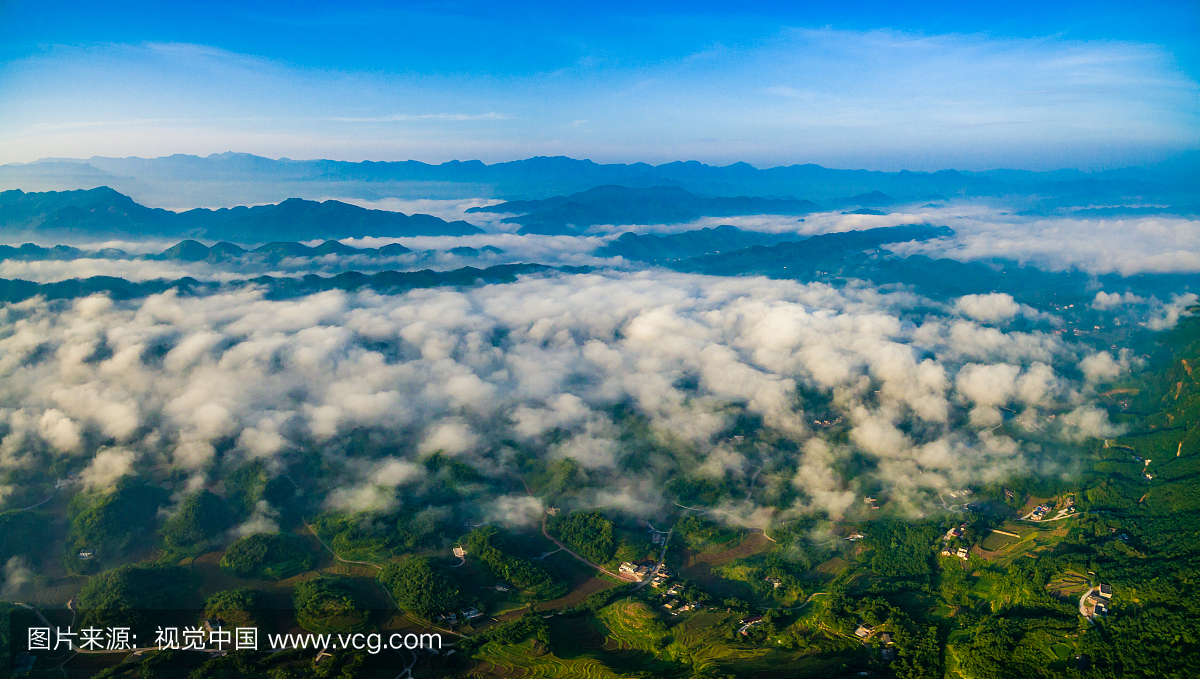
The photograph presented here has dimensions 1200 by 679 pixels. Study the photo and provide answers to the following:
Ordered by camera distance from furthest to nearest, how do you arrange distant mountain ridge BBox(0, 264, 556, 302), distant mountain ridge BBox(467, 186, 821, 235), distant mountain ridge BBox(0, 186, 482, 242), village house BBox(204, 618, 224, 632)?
distant mountain ridge BBox(467, 186, 821, 235)
distant mountain ridge BBox(0, 186, 482, 242)
distant mountain ridge BBox(0, 264, 556, 302)
village house BBox(204, 618, 224, 632)

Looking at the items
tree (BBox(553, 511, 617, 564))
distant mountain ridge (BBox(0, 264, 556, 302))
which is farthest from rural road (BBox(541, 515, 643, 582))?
distant mountain ridge (BBox(0, 264, 556, 302))

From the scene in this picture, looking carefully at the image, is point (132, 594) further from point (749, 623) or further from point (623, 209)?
point (623, 209)

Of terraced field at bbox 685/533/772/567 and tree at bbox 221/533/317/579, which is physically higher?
tree at bbox 221/533/317/579

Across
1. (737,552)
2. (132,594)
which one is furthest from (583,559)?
(132,594)

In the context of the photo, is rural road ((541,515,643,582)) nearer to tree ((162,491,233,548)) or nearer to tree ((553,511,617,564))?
tree ((553,511,617,564))

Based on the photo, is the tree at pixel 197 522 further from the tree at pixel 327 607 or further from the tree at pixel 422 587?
the tree at pixel 422 587

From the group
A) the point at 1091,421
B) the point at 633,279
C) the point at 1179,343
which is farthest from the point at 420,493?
the point at 1179,343

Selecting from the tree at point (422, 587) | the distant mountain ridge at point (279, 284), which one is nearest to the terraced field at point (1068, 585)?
the tree at point (422, 587)

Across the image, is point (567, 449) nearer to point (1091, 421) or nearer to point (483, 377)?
point (483, 377)
